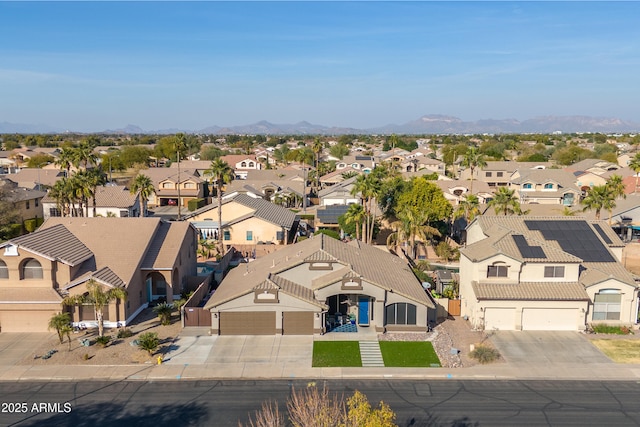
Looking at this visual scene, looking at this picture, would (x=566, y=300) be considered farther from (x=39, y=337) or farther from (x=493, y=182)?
(x=493, y=182)

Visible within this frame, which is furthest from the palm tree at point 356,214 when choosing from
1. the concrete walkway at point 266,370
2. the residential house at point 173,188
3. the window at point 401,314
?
the residential house at point 173,188

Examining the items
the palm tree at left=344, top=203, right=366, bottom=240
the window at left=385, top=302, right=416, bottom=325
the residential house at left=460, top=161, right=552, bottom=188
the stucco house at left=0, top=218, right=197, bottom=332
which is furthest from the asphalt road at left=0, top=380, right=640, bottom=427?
the residential house at left=460, top=161, right=552, bottom=188

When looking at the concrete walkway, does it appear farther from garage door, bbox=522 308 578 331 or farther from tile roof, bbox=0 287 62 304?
garage door, bbox=522 308 578 331

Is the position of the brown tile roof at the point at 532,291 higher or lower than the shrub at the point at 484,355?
higher

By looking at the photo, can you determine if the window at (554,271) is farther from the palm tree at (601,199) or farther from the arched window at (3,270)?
the arched window at (3,270)

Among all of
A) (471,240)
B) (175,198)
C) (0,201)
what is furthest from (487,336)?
(175,198)
